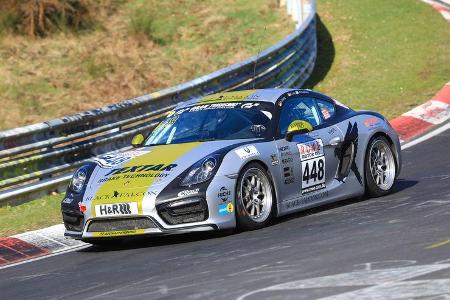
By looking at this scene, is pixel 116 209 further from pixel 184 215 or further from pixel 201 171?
pixel 201 171

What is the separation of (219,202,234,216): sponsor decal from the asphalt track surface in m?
0.23

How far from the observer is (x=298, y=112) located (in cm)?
1093

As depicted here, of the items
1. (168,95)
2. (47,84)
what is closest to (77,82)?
(47,84)

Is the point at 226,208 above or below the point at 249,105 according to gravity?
below

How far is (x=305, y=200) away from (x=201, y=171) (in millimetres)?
1425

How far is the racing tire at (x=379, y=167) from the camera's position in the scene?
11.4m

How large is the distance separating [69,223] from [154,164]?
953 mm

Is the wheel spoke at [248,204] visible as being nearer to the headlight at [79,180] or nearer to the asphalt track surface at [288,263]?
the asphalt track surface at [288,263]

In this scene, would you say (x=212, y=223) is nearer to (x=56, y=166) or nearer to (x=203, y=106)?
(x=203, y=106)

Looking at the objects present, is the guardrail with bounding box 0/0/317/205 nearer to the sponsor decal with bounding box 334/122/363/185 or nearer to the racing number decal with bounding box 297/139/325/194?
the sponsor decal with bounding box 334/122/363/185

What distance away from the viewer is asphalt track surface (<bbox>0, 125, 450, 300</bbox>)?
6.68m

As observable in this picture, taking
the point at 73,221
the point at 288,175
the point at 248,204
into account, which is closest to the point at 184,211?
the point at 248,204

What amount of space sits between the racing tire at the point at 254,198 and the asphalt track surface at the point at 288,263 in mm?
123

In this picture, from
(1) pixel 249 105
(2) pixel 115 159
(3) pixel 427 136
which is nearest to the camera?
(2) pixel 115 159
